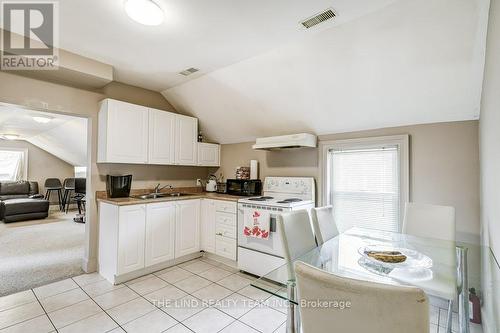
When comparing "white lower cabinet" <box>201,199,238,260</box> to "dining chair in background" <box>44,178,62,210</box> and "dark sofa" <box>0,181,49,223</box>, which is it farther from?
"dining chair in background" <box>44,178,62,210</box>

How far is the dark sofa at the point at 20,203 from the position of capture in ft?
18.2

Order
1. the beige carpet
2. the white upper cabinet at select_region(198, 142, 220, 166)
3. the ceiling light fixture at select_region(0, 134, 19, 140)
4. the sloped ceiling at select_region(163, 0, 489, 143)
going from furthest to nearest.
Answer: the ceiling light fixture at select_region(0, 134, 19, 140) < the white upper cabinet at select_region(198, 142, 220, 166) < the beige carpet < the sloped ceiling at select_region(163, 0, 489, 143)

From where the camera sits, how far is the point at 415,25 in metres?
1.82

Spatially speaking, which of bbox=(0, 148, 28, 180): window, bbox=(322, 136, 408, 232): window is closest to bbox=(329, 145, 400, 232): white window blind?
bbox=(322, 136, 408, 232): window

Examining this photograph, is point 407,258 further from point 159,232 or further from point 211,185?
point 211,185

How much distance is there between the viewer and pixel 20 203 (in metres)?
5.66

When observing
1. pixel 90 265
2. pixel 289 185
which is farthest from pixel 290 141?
pixel 90 265

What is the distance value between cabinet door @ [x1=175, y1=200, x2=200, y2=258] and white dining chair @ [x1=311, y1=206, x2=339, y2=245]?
76.5 inches

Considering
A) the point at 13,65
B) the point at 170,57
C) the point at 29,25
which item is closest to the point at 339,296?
the point at 170,57

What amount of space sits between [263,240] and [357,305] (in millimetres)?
2095

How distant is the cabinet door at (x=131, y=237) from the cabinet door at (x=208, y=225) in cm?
88

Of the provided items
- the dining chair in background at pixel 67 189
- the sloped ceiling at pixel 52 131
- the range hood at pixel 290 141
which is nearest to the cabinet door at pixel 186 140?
the range hood at pixel 290 141

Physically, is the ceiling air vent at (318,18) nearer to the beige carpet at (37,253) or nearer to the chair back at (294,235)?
the chair back at (294,235)

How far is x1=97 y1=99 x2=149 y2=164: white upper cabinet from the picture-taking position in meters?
2.94
